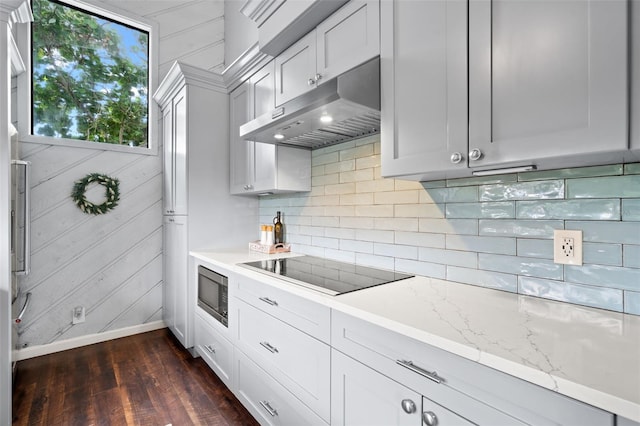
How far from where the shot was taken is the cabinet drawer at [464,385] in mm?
691

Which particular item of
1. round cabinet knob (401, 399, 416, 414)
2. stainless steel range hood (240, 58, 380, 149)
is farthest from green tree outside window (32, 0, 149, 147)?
round cabinet knob (401, 399, 416, 414)

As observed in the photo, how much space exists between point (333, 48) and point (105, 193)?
8.77 feet

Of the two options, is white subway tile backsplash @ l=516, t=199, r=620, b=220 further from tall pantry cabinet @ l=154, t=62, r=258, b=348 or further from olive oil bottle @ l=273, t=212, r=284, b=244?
tall pantry cabinet @ l=154, t=62, r=258, b=348

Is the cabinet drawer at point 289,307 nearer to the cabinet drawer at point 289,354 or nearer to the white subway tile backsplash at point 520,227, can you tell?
the cabinet drawer at point 289,354

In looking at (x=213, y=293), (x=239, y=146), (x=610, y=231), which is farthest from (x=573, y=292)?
(x=239, y=146)

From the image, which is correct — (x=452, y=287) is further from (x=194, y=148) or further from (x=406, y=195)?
(x=194, y=148)

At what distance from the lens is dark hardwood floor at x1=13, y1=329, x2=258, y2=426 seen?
74.7 inches

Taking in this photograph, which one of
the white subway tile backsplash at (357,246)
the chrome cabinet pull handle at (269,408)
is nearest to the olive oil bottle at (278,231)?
the white subway tile backsplash at (357,246)

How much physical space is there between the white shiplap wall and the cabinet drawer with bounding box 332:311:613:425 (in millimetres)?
2857

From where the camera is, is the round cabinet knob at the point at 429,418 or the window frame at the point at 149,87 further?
the window frame at the point at 149,87

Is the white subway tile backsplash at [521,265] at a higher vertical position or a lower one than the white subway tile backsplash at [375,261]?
higher

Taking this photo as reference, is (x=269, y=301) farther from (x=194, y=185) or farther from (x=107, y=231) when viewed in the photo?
(x=107, y=231)

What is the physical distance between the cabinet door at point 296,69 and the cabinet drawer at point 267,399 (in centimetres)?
160

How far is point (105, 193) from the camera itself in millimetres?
3021
